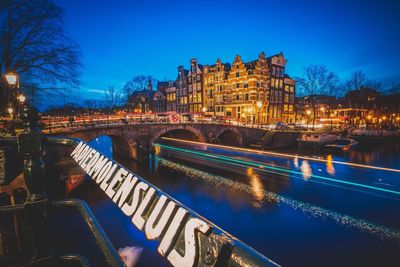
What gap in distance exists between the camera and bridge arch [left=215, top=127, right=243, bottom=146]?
31763mm

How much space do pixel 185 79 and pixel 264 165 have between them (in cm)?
3949

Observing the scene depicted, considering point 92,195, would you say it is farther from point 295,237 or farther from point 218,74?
point 218,74

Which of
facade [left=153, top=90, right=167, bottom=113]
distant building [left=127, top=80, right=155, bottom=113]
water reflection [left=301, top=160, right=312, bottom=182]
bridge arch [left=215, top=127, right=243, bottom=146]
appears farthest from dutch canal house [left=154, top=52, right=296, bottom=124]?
water reflection [left=301, top=160, right=312, bottom=182]

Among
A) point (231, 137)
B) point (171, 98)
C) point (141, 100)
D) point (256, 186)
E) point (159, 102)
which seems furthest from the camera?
point (159, 102)

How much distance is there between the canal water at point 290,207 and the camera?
8508 mm

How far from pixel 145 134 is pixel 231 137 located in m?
16.3

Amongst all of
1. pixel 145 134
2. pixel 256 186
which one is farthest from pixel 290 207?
pixel 145 134

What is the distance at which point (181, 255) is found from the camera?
3.73ft

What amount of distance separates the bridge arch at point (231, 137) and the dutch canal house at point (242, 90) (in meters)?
4.27

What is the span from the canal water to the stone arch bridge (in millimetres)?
2788

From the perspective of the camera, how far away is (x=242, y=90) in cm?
4381

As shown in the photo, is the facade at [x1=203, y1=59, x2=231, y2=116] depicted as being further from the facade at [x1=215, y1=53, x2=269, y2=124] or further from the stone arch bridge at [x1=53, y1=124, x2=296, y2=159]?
the stone arch bridge at [x1=53, y1=124, x2=296, y2=159]

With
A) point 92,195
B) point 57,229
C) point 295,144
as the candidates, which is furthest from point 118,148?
point 295,144

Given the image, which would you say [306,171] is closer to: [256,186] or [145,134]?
[256,186]
